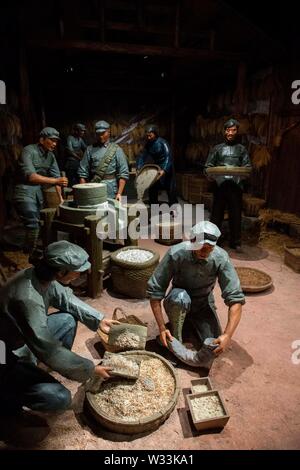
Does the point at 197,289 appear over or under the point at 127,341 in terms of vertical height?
over

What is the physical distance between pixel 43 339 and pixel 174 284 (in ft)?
5.37

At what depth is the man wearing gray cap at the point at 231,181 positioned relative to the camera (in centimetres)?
650

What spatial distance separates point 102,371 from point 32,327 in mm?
713

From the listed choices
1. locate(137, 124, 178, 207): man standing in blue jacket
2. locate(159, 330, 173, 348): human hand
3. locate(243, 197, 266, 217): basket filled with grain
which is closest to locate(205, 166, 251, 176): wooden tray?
locate(243, 197, 266, 217): basket filled with grain

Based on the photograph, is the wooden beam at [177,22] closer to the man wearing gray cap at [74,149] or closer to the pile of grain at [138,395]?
the man wearing gray cap at [74,149]

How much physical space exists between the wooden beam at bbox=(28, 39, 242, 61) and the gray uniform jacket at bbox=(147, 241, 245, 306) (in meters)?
6.04

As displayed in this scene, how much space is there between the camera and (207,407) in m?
2.80

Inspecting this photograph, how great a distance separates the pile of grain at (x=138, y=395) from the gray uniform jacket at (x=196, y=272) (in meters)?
0.77

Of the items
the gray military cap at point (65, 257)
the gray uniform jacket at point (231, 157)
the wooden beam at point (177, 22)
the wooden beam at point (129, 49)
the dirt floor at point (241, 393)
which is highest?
the wooden beam at point (177, 22)

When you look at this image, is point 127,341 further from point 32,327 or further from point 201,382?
point 32,327

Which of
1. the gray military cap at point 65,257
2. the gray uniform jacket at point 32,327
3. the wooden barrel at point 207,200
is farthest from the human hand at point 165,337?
the wooden barrel at point 207,200

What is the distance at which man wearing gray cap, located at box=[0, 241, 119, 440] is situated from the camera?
7.79ft

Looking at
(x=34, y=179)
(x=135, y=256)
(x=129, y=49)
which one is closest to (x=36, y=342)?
(x=135, y=256)

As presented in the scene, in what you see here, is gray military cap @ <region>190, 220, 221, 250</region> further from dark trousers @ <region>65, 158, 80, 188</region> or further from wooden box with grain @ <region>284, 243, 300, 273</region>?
dark trousers @ <region>65, 158, 80, 188</region>
